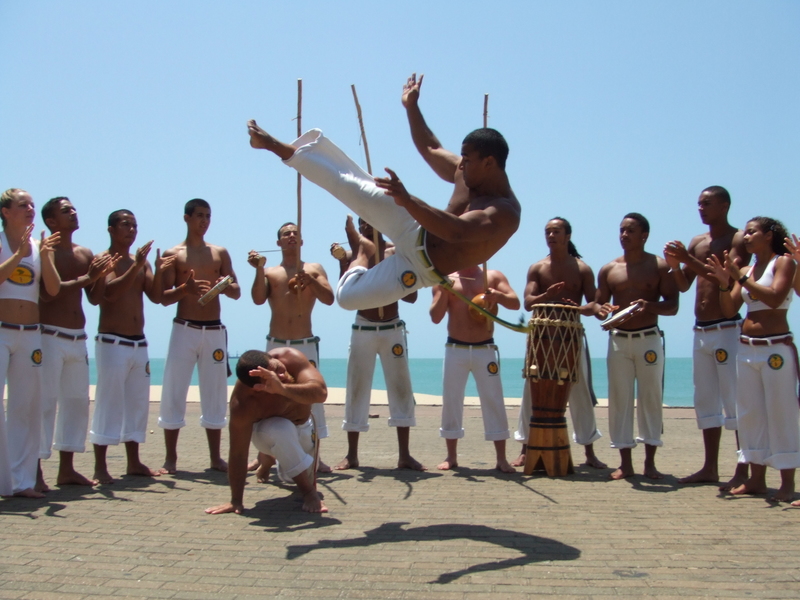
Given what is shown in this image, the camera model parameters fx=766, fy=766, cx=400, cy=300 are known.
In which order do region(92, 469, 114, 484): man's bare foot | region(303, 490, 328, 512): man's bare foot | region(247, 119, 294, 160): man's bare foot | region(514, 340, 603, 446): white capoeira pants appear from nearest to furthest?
region(247, 119, 294, 160): man's bare foot, region(303, 490, 328, 512): man's bare foot, region(92, 469, 114, 484): man's bare foot, region(514, 340, 603, 446): white capoeira pants

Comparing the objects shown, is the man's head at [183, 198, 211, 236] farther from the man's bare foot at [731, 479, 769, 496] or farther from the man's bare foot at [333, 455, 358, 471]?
the man's bare foot at [731, 479, 769, 496]

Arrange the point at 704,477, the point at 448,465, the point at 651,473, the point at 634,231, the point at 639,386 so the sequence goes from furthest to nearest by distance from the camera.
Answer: the point at 448,465
the point at 634,231
the point at 639,386
the point at 651,473
the point at 704,477

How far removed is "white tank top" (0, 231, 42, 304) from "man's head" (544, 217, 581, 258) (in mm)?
4936

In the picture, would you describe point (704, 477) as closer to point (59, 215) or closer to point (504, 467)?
point (504, 467)

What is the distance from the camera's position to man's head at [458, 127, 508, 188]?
5.47 meters

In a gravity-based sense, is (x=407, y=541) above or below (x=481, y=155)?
below

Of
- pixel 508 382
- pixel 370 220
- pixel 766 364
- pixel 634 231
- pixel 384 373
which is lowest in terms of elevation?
pixel 508 382

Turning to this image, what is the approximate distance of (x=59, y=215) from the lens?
22.6 feet

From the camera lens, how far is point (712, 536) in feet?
16.6

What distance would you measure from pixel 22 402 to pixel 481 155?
164 inches

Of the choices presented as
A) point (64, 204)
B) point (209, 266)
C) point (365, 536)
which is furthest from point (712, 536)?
point (64, 204)

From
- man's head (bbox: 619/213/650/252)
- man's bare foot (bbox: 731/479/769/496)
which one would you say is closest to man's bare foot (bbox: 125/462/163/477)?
man's head (bbox: 619/213/650/252)

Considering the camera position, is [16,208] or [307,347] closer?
[16,208]

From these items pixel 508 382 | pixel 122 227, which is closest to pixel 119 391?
pixel 122 227
